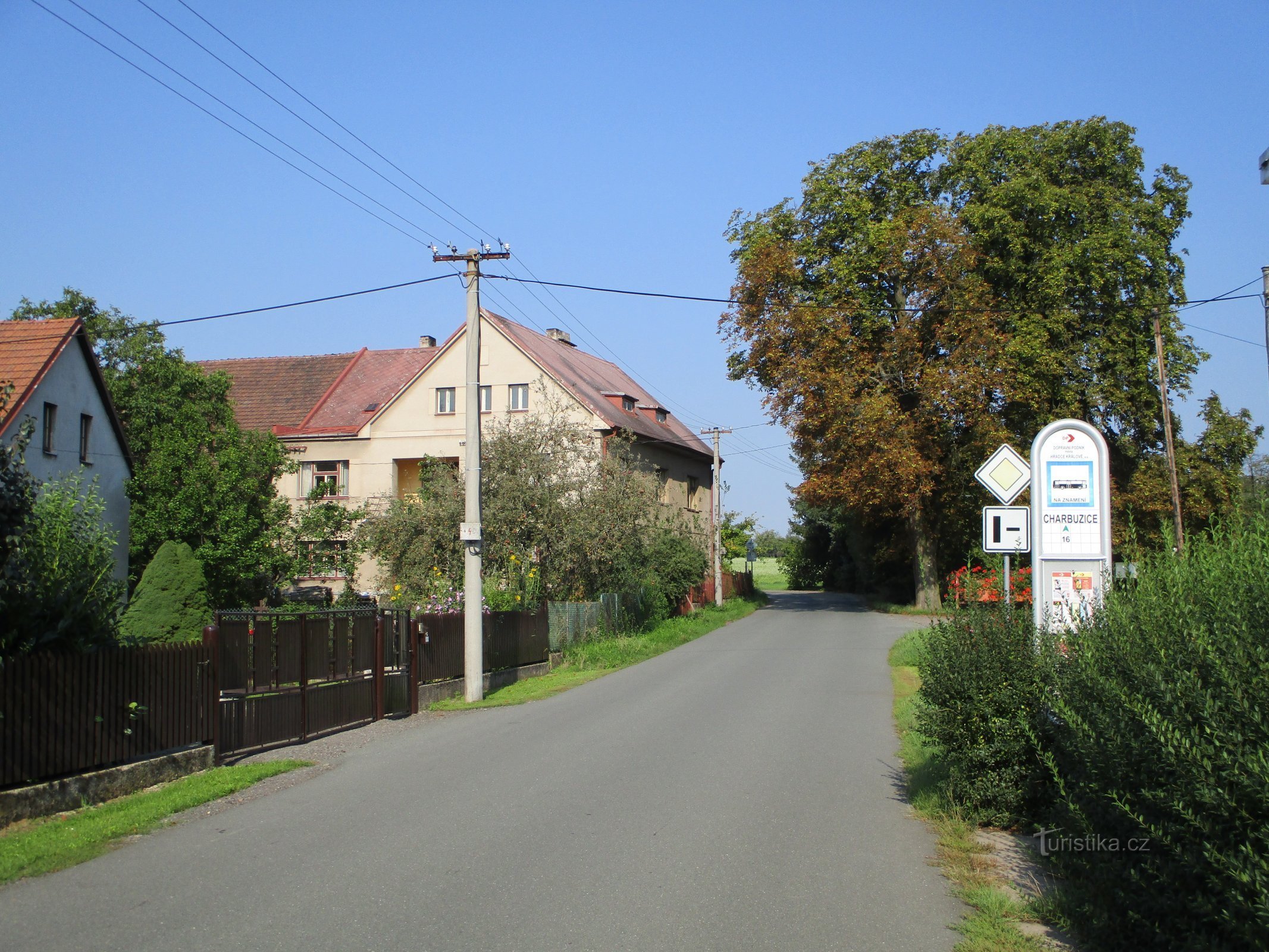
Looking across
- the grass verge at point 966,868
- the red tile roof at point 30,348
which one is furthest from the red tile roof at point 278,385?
the grass verge at point 966,868

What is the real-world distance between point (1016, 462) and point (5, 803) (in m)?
9.58

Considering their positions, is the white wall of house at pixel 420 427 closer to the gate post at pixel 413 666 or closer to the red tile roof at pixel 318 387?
the red tile roof at pixel 318 387

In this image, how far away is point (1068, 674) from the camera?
18.9 feet

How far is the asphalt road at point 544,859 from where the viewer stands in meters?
5.66

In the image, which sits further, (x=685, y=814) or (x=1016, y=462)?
(x=1016, y=462)

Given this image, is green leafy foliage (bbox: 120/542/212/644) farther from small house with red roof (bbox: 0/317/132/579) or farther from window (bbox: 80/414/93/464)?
window (bbox: 80/414/93/464)

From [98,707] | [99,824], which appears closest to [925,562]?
[98,707]

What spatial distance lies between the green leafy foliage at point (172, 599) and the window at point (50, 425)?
3.81 m

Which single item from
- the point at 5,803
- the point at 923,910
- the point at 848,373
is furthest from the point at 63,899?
the point at 848,373

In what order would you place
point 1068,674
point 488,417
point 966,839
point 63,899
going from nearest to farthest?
point 1068,674
point 63,899
point 966,839
point 488,417

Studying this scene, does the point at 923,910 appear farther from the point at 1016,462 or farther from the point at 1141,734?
the point at 1016,462

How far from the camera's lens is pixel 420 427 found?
39.9 m

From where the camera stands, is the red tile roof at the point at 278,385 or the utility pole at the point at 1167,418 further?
the red tile roof at the point at 278,385

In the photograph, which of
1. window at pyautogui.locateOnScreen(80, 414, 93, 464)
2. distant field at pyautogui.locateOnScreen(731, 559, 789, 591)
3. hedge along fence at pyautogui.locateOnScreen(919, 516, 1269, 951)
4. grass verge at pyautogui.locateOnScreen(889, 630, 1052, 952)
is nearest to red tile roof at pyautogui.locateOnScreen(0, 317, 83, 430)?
window at pyautogui.locateOnScreen(80, 414, 93, 464)
